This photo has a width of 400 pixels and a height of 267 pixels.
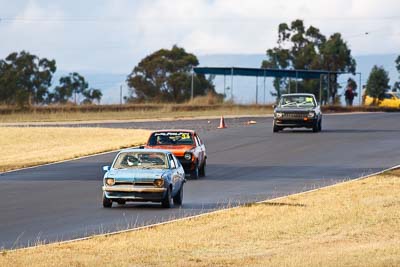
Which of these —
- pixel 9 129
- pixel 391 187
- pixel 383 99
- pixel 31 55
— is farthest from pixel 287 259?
pixel 31 55

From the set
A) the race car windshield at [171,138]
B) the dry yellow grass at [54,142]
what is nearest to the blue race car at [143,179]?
the race car windshield at [171,138]

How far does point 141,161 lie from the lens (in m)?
25.7

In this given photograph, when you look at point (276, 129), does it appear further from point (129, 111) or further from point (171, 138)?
point (129, 111)

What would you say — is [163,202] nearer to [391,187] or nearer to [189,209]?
[189,209]

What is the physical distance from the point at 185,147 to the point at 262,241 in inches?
553

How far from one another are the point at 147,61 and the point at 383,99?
2592 centimetres

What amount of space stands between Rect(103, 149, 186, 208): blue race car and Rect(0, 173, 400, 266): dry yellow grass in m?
1.69

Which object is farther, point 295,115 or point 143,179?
point 295,115

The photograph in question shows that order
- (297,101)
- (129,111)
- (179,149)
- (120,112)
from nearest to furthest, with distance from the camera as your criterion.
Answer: (179,149), (297,101), (120,112), (129,111)

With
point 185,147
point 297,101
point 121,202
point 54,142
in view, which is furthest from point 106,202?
point 297,101

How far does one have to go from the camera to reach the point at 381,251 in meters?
16.8

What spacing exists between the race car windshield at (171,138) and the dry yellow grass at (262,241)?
7640mm

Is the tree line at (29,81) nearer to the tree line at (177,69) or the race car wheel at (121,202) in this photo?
the tree line at (177,69)

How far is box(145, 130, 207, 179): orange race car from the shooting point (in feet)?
107
